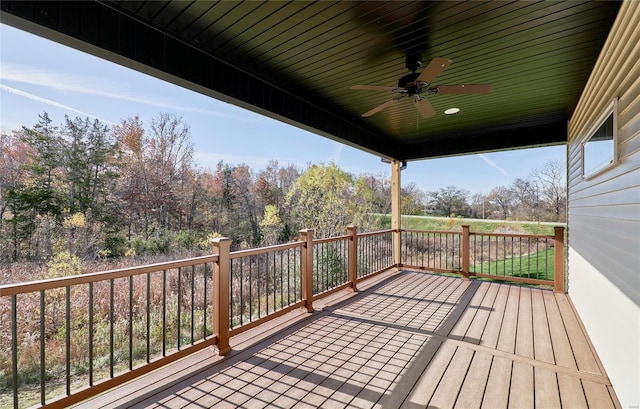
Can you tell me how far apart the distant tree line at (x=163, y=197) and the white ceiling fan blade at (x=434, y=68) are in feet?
36.7

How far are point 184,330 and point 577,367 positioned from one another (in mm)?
→ 6997

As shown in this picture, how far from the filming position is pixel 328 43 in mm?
2486

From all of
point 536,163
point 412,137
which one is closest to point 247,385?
point 412,137

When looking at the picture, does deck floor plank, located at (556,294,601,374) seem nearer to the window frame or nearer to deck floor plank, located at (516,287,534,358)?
deck floor plank, located at (516,287,534,358)

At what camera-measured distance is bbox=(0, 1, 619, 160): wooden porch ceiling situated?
6.62ft

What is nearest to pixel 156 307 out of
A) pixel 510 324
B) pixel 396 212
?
pixel 396 212

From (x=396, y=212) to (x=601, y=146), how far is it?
3976 millimetres

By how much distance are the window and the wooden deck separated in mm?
1705

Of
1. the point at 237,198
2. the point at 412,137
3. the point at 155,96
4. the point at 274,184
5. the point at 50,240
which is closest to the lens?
the point at 412,137

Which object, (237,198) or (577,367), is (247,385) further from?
(237,198)

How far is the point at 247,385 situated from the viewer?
210 cm

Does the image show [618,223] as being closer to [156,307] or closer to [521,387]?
[521,387]

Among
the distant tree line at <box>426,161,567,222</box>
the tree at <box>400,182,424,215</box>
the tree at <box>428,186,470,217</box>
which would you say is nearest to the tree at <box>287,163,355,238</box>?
the tree at <box>400,182,424,215</box>

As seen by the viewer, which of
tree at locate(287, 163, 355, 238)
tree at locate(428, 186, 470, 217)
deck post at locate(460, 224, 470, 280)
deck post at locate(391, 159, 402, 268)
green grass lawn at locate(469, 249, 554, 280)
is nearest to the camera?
deck post at locate(460, 224, 470, 280)
